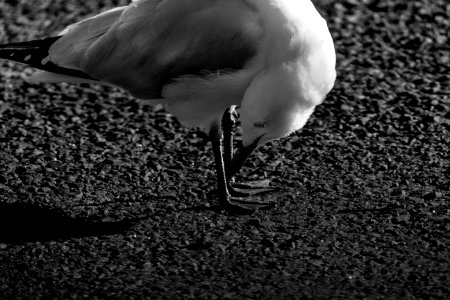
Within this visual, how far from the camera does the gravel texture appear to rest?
4.97 metres

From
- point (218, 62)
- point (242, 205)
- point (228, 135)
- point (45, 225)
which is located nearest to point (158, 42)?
point (218, 62)

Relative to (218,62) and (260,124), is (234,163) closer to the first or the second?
(260,124)

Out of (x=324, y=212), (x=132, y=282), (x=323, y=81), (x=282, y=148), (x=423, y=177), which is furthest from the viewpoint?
(x=282, y=148)

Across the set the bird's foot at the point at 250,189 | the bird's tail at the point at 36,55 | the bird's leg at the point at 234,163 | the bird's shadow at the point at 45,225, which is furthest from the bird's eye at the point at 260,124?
the bird's tail at the point at 36,55

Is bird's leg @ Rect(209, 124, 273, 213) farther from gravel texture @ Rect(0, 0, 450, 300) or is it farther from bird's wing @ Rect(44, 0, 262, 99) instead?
bird's wing @ Rect(44, 0, 262, 99)

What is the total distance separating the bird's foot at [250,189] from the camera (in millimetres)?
6027

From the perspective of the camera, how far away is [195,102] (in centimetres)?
584

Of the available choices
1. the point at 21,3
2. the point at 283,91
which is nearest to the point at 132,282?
the point at 283,91

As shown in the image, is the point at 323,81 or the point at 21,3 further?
the point at 21,3

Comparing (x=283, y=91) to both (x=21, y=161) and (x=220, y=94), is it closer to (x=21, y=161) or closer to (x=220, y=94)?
(x=220, y=94)

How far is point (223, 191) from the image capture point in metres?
5.88

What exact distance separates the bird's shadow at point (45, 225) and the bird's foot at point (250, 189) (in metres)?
0.71

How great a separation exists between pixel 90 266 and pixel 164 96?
138 cm

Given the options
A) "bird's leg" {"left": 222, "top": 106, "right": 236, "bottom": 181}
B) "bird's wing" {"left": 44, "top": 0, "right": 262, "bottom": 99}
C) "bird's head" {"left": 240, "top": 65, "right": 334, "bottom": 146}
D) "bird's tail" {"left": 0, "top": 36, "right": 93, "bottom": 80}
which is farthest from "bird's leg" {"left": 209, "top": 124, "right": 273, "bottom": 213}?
"bird's tail" {"left": 0, "top": 36, "right": 93, "bottom": 80}
